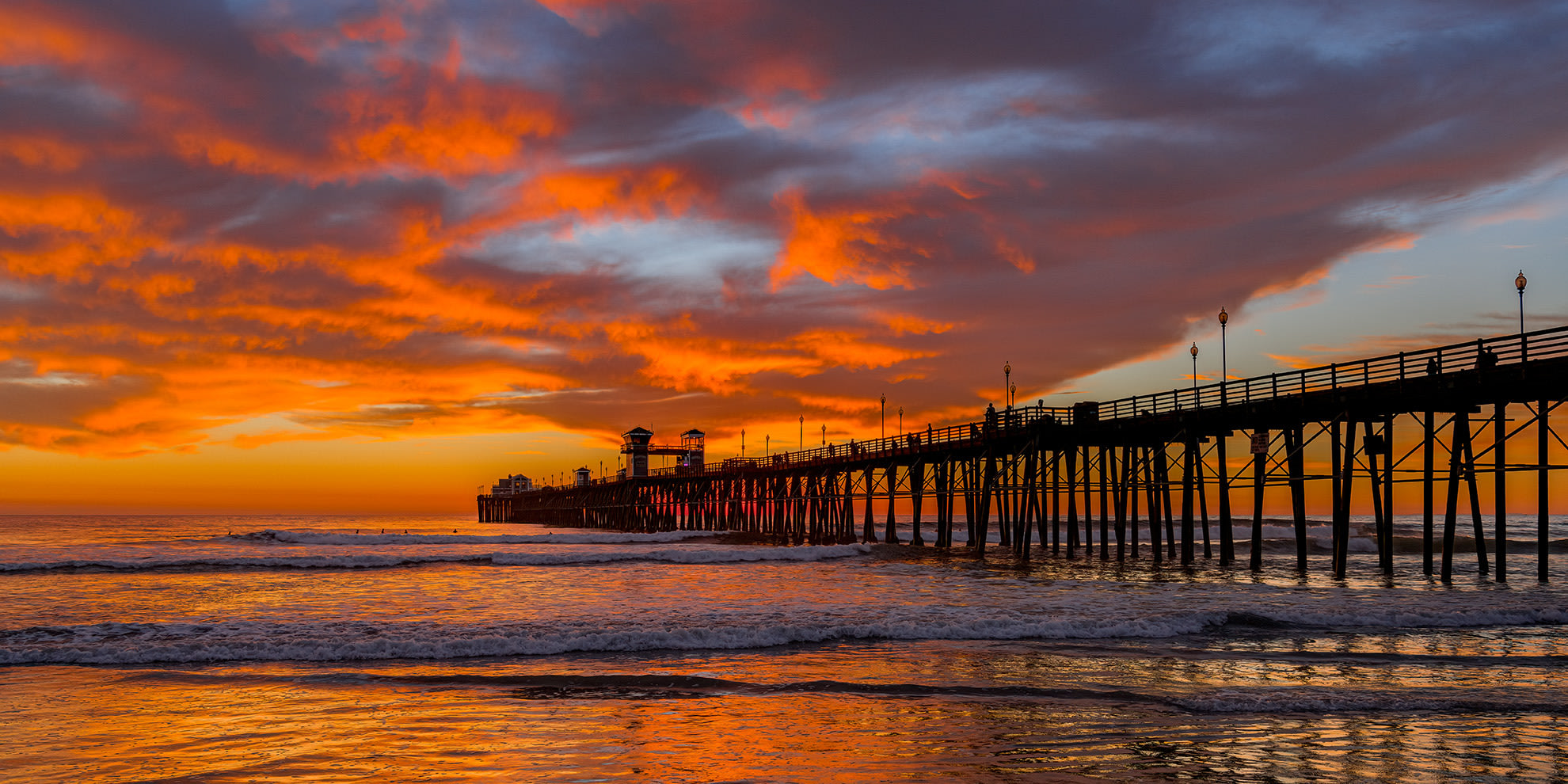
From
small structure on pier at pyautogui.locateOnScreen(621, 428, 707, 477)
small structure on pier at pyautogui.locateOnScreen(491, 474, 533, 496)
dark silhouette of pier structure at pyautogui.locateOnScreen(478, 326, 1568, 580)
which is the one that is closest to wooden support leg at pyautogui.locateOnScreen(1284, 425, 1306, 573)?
dark silhouette of pier structure at pyautogui.locateOnScreen(478, 326, 1568, 580)

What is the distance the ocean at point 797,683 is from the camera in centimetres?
923

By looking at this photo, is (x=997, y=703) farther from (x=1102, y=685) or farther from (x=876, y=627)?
(x=876, y=627)

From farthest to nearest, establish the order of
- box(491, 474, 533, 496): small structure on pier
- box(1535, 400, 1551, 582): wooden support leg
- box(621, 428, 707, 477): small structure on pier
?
box(491, 474, 533, 496): small structure on pier < box(621, 428, 707, 477): small structure on pier < box(1535, 400, 1551, 582): wooden support leg

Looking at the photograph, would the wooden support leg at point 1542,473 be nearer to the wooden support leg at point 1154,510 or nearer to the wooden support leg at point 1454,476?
the wooden support leg at point 1454,476

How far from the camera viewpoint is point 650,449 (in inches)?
4176

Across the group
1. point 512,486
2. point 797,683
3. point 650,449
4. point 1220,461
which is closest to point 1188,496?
point 1220,461

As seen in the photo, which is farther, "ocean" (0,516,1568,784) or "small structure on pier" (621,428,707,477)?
"small structure on pier" (621,428,707,477)

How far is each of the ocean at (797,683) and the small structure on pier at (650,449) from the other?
2854 inches

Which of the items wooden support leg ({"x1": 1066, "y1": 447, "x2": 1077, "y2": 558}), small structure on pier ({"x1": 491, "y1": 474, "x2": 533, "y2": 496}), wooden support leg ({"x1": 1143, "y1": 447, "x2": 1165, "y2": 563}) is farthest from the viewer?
small structure on pier ({"x1": 491, "y1": 474, "x2": 533, "y2": 496})

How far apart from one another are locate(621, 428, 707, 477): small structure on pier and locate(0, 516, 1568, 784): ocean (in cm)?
7250

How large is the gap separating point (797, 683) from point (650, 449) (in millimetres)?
93939

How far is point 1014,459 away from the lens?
4109 cm

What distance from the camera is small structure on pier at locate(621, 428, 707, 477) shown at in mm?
100625

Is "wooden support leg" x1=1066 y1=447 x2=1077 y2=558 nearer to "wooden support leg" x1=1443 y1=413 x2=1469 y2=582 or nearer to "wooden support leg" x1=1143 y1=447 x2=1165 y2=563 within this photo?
"wooden support leg" x1=1143 y1=447 x2=1165 y2=563
